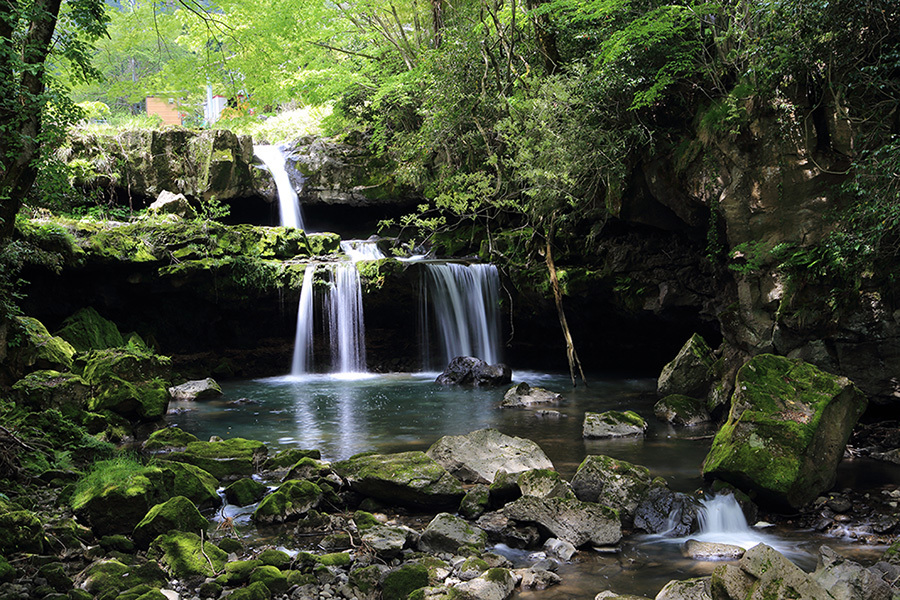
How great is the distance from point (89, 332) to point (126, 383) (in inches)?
163

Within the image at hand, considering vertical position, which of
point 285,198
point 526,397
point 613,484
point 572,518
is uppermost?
point 285,198

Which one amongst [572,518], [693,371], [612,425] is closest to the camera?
[572,518]

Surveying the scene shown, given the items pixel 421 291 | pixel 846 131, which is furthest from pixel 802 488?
pixel 421 291

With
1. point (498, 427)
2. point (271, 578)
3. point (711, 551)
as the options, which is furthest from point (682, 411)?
point (271, 578)

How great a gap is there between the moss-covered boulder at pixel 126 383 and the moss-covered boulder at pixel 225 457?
6.76 ft

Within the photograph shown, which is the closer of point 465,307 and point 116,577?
point 116,577

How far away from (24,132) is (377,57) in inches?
567

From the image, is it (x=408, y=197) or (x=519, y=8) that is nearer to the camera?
(x=519, y=8)

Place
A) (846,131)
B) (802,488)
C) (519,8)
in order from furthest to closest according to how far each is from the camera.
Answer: (519,8)
(846,131)
(802,488)

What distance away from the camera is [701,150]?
A: 10781 millimetres

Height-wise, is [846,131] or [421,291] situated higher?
[846,131]

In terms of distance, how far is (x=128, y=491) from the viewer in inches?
234

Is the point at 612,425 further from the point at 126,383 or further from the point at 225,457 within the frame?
the point at 126,383

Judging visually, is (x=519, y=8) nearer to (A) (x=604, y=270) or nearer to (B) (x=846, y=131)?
(A) (x=604, y=270)
